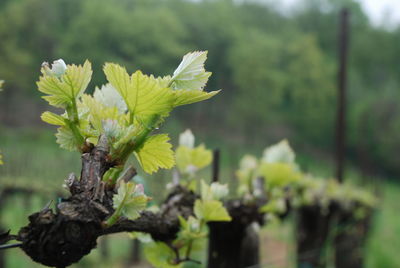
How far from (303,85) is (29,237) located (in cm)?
1851

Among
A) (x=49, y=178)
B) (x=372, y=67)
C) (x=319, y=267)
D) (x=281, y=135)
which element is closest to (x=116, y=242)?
(x=49, y=178)

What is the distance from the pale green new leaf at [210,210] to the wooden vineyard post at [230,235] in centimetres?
23

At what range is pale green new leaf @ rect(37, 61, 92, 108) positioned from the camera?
424 millimetres

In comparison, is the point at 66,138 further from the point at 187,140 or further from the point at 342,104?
the point at 342,104

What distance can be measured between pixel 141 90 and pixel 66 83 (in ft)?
0.25

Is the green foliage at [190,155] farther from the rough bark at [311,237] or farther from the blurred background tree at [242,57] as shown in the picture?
the blurred background tree at [242,57]

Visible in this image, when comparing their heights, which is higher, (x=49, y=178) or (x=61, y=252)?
(x=49, y=178)

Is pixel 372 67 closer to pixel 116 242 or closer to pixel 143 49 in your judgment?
pixel 143 49

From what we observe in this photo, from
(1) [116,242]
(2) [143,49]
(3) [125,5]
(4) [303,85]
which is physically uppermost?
(3) [125,5]

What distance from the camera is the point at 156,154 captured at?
1.57 feet

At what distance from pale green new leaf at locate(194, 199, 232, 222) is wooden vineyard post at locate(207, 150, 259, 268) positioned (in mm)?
231

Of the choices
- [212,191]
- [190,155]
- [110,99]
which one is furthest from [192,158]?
[110,99]

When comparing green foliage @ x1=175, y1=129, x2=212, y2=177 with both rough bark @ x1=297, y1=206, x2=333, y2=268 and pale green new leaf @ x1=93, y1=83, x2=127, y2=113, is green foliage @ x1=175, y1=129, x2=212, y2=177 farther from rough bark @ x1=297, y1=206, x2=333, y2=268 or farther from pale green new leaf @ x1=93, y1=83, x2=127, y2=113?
rough bark @ x1=297, y1=206, x2=333, y2=268

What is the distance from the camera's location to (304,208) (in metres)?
1.95
